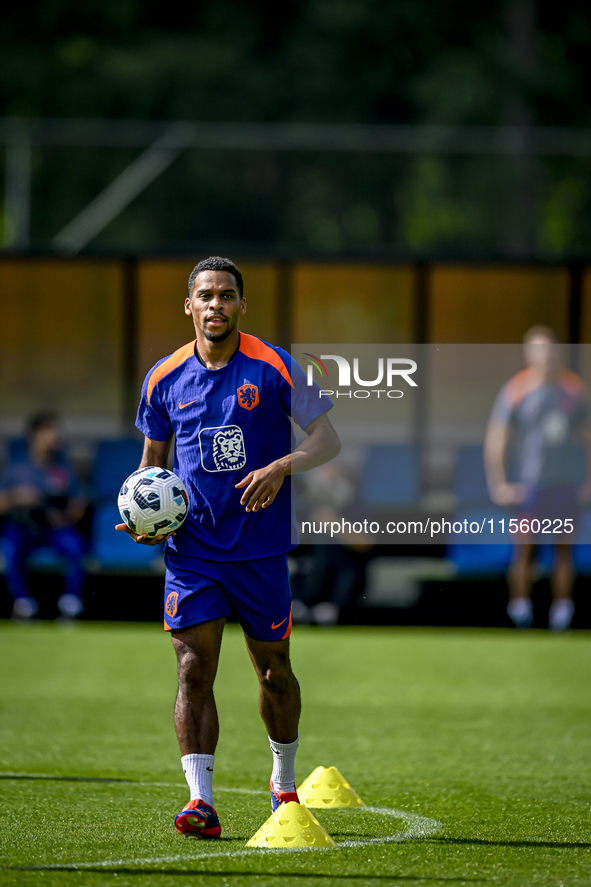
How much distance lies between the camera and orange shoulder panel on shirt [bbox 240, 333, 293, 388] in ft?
14.7

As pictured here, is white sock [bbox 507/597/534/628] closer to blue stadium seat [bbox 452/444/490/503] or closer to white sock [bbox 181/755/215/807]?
blue stadium seat [bbox 452/444/490/503]

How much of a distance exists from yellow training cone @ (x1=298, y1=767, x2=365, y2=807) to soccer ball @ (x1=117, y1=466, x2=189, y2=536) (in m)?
1.27

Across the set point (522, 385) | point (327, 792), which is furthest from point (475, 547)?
point (327, 792)

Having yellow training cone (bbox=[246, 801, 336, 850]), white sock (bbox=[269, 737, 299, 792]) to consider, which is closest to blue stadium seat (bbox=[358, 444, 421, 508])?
white sock (bbox=[269, 737, 299, 792])

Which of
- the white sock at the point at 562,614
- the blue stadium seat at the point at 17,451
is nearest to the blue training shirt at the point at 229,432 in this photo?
the white sock at the point at 562,614

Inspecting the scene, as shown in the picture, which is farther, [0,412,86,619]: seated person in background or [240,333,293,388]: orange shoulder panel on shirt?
[0,412,86,619]: seated person in background

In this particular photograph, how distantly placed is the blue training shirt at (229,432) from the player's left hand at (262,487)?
0.42 feet

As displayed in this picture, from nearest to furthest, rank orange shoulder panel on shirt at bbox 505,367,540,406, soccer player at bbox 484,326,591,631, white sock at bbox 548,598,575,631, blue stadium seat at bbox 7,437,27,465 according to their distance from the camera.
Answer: soccer player at bbox 484,326,591,631 → orange shoulder panel on shirt at bbox 505,367,540,406 → white sock at bbox 548,598,575,631 → blue stadium seat at bbox 7,437,27,465

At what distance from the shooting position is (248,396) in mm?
4402

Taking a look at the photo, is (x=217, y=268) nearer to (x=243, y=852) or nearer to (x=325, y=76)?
(x=243, y=852)

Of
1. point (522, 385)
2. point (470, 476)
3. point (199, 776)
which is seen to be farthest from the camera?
point (470, 476)

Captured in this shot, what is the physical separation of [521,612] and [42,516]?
4369mm

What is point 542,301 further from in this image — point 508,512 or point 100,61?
point 100,61

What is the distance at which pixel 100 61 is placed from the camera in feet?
82.7
